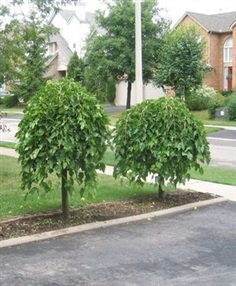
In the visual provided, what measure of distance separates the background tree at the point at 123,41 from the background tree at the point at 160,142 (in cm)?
2559

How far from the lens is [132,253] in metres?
Answer: 5.73

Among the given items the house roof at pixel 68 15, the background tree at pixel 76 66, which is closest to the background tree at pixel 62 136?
the background tree at pixel 76 66

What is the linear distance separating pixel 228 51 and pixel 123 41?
1338 cm

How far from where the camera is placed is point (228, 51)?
42.7 meters

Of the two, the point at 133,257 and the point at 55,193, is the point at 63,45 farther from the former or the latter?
the point at 133,257

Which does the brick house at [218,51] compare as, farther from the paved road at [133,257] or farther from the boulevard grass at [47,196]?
the paved road at [133,257]

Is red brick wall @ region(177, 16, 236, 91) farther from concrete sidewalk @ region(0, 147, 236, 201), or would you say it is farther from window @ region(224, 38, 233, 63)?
concrete sidewalk @ region(0, 147, 236, 201)

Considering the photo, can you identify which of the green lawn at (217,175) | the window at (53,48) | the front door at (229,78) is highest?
the window at (53,48)

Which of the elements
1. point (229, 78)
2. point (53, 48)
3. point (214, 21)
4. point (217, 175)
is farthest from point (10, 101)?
point (217, 175)

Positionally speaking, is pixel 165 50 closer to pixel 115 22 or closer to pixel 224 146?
pixel 115 22

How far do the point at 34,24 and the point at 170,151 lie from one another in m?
4.69

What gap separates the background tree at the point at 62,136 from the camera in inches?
255

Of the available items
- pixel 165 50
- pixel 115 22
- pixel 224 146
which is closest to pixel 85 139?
pixel 224 146

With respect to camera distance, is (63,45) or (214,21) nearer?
(214,21)
